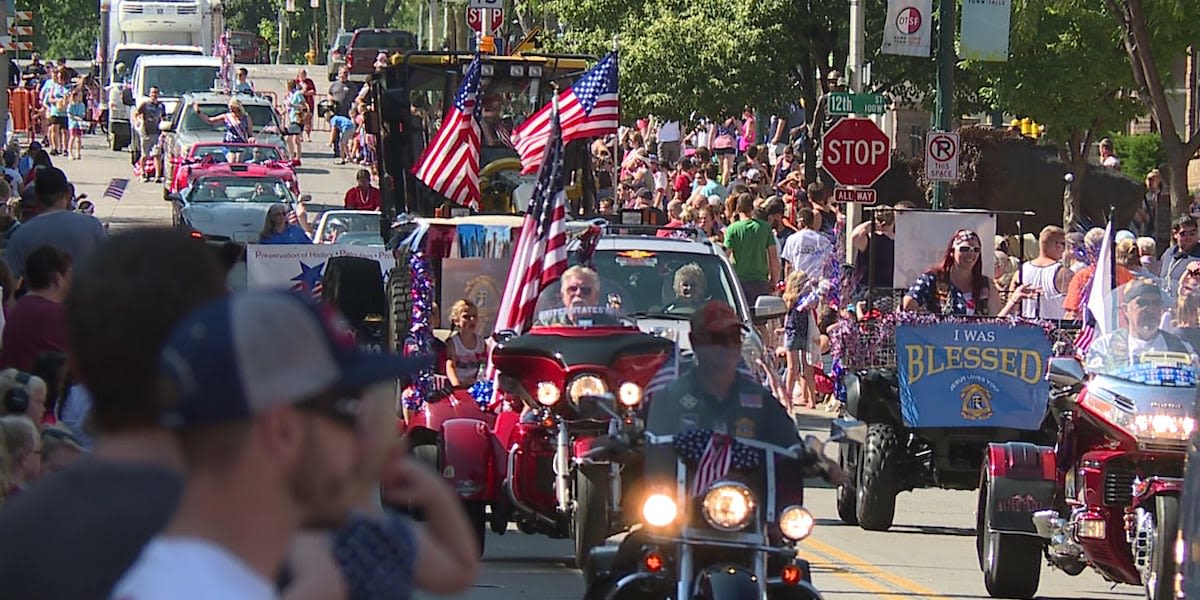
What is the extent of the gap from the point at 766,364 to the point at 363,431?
5.30 m

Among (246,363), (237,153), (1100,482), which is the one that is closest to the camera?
(246,363)

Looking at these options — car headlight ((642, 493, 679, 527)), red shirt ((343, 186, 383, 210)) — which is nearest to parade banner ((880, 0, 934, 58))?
red shirt ((343, 186, 383, 210))

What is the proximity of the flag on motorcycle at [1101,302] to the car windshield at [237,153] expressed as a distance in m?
24.3

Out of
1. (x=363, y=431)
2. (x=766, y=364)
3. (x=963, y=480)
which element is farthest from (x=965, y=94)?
(x=363, y=431)

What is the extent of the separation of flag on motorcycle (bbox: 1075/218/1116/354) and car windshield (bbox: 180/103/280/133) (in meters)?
28.5

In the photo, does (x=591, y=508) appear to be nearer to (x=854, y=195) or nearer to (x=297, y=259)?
(x=297, y=259)

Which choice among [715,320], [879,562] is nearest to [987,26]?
[879,562]

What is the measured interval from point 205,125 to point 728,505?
105 ft

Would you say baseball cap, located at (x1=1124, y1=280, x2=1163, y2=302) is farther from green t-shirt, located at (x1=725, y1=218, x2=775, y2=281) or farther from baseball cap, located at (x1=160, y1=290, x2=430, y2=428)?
green t-shirt, located at (x1=725, y1=218, x2=775, y2=281)

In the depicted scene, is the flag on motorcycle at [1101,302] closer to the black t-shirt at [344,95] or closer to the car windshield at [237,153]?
the car windshield at [237,153]

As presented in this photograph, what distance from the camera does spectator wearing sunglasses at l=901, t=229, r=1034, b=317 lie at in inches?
531

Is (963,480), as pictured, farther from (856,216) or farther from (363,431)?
(856,216)

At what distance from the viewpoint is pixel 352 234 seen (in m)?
24.6

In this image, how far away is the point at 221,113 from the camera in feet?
127
